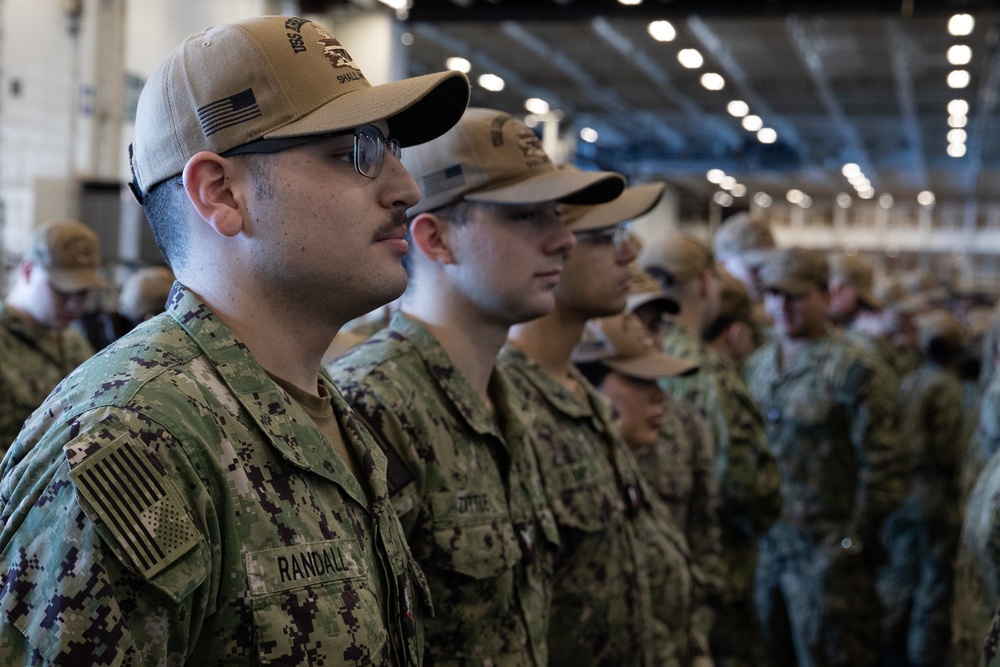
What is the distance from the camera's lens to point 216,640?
130 centimetres

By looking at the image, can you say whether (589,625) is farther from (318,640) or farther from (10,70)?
(10,70)

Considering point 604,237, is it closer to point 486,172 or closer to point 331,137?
point 486,172

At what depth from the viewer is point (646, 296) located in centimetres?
403

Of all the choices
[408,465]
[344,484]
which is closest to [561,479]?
[408,465]

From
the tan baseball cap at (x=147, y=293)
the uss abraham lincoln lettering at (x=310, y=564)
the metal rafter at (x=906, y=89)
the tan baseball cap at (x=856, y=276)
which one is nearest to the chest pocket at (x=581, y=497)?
the uss abraham lincoln lettering at (x=310, y=564)

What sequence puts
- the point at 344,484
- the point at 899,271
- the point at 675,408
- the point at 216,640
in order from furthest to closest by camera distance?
the point at 899,271 < the point at 675,408 < the point at 344,484 < the point at 216,640

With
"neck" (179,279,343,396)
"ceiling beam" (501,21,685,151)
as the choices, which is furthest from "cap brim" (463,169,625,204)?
"ceiling beam" (501,21,685,151)

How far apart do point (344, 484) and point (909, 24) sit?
12.6 m

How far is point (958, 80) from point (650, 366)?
547 inches

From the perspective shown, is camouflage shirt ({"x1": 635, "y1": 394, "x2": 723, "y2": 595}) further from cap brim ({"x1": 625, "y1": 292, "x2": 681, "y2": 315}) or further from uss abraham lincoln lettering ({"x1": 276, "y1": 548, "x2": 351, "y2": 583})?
uss abraham lincoln lettering ({"x1": 276, "y1": 548, "x2": 351, "y2": 583})

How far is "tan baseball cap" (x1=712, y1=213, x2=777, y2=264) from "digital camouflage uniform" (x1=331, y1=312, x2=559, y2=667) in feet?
14.3

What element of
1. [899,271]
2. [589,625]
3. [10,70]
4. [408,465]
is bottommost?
[899,271]

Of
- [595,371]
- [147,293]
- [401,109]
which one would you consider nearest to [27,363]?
[147,293]

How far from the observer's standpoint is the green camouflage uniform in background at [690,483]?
3.68 m
